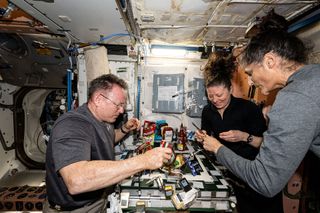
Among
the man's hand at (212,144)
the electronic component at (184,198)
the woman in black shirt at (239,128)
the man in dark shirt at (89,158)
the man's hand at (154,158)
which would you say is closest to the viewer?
the man in dark shirt at (89,158)

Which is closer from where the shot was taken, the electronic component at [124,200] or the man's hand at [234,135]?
the electronic component at [124,200]

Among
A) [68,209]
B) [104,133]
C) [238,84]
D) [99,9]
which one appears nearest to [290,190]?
[238,84]

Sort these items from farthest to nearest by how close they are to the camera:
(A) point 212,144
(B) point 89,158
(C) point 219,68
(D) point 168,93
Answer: (D) point 168,93, (C) point 219,68, (A) point 212,144, (B) point 89,158

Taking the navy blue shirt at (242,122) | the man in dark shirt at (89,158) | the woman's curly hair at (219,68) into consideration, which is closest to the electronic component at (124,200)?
the man in dark shirt at (89,158)

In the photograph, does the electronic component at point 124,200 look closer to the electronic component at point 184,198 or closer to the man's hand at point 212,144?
the electronic component at point 184,198

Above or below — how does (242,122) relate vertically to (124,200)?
above

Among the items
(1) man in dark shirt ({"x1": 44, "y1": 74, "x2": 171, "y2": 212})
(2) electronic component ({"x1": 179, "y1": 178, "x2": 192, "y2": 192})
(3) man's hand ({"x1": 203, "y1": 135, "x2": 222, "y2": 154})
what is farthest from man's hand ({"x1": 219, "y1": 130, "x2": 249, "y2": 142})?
(1) man in dark shirt ({"x1": 44, "y1": 74, "x2": 171, "y2": 212})

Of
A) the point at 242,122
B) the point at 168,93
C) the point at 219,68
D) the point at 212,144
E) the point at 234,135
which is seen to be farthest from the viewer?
the point at 168,93

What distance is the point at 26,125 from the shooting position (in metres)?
3.51

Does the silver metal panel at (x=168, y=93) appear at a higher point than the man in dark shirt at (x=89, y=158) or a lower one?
higher

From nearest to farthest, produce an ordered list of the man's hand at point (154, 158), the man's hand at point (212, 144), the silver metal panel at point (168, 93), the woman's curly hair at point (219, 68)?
the man's hand at point (154, 158) < the man's hand at point (212, 144) < the woman's curly hair at point (219, 68) < the silver metal panel at point (168, 93)

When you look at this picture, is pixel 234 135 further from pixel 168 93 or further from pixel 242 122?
pixel 168 93

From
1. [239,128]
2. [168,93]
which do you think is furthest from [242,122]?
[168,93]

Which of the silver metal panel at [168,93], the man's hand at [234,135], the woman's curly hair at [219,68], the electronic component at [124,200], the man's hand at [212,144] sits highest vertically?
the woman's curly hair at [219,68]
